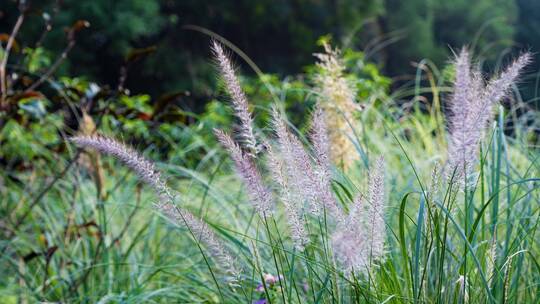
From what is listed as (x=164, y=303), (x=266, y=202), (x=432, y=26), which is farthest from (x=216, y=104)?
(x=432, y=26)

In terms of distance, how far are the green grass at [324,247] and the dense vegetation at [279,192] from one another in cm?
1

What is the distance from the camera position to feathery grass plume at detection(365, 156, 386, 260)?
3.82 feet

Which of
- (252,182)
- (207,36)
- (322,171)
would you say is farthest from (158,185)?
(207,36)

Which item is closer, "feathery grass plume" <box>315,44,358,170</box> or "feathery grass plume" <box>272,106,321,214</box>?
"feathery grass plume" <box>272,106,321,214</box>

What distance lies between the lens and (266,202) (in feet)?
3.99

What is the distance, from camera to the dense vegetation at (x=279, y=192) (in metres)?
1.24

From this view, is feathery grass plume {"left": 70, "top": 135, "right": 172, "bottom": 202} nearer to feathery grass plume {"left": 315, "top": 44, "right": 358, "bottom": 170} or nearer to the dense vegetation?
the dense vegetation

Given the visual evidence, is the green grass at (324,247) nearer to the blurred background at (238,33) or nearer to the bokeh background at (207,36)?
the blurred background at (238,33)

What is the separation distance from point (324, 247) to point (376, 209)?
167mm

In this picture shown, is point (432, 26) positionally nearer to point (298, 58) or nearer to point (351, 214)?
point (298, 58)

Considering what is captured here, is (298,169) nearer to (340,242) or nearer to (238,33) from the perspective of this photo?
(340,242)

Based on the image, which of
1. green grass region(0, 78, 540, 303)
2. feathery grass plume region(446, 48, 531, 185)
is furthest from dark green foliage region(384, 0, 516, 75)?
feathery grass plume region(446, 48, 531, 185)

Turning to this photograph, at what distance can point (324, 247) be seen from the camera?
1.29 m

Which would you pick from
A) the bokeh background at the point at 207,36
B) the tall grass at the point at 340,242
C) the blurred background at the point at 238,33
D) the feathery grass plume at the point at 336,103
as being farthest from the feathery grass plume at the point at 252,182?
the bokeh background at the point at 207,36
